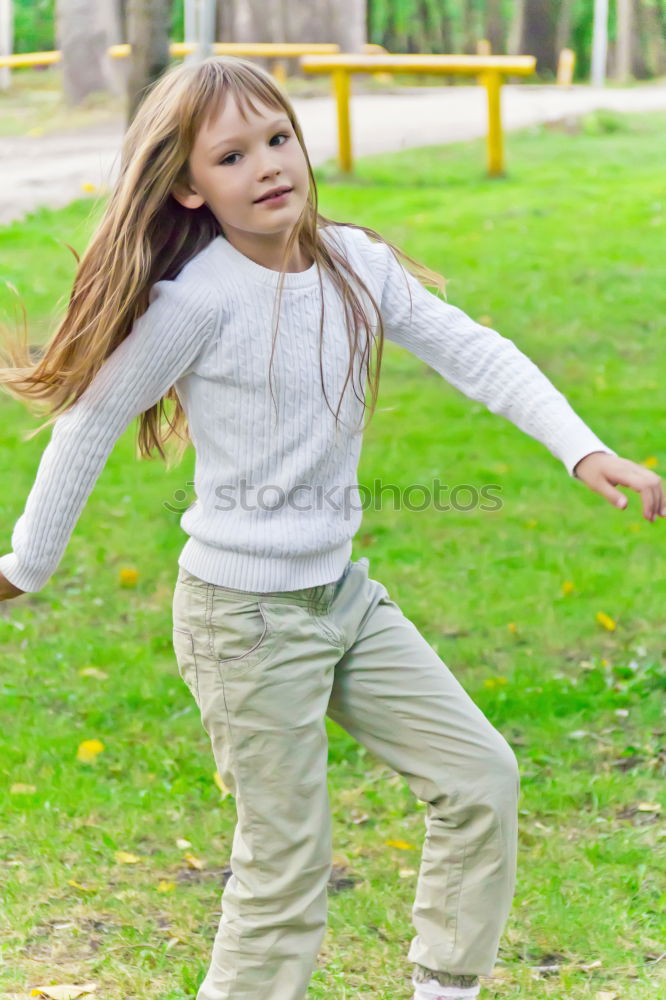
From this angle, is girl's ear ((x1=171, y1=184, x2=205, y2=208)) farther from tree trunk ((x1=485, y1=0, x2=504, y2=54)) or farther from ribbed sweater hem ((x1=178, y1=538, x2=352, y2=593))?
tree trunk ((x1=485, y1=0, x2=504, y2=54))

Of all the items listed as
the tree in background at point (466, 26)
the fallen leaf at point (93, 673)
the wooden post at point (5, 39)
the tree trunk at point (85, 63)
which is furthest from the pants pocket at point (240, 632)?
the wooden post at point (5, 39)

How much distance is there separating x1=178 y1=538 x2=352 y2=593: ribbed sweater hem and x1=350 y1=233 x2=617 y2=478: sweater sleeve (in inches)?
16.3

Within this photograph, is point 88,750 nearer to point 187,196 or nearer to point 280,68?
point 187,196

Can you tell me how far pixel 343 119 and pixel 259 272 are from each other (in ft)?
30.7

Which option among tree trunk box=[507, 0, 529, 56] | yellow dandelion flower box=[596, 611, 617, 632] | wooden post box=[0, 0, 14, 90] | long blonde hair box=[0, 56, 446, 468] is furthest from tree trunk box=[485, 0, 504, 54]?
long blonde hair box=[0, 56, 446, 468]

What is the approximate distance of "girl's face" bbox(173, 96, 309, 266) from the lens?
2160 millimetres

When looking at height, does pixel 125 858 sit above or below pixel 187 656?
below

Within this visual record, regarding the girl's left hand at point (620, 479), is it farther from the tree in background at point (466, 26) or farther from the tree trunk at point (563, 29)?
the tree trunk at point (563, 29)

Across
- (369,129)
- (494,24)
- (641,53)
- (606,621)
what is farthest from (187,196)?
(494,24)

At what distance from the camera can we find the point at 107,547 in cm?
538

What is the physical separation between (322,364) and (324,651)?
48 cm

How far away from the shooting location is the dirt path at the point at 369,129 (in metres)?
11.5

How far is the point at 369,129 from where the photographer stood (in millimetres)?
14273

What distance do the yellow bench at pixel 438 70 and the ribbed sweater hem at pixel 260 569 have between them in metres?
9.10
